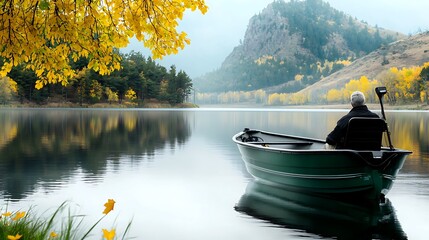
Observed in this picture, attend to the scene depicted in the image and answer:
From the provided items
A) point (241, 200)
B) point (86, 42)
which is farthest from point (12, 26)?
point (241, 200)

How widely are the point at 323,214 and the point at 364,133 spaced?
8.58 feet

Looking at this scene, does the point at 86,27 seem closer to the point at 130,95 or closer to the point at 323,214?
the point at 323,214

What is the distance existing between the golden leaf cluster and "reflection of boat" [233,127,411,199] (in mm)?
6872

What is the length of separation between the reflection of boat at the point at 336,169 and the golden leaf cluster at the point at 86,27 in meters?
6.87

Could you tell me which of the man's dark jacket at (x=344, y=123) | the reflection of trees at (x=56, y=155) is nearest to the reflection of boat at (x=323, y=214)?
the man's dark jacket at (x=344, y=123)

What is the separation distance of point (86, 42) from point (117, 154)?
19.2m

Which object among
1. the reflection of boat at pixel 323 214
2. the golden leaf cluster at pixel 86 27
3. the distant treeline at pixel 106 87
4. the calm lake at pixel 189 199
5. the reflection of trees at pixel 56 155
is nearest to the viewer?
the golden leaf cluster at pixel 86 27

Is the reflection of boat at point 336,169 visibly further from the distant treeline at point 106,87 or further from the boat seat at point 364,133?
the distant treeline at point 106,87

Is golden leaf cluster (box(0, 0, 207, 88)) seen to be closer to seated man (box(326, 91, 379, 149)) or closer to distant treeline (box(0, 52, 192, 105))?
seated man (box(326, 91, 379, 149))

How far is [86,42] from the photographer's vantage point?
29.2 ft

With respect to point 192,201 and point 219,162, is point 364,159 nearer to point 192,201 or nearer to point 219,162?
point 192,201

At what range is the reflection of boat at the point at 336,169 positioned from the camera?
13227 millimetres

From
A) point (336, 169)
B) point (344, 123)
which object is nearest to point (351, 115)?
point (344, 123)

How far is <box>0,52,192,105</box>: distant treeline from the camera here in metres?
135
